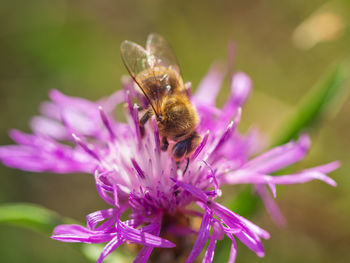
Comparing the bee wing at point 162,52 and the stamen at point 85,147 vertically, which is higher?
the bee wing at point 162,52

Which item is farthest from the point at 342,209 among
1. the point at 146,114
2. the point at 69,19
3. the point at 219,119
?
the point at 69,19

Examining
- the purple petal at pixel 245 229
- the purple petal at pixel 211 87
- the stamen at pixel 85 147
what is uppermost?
the stamen at pixel 85 147

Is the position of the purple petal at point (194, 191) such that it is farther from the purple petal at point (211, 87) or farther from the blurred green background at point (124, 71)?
the blurred green background at point (124, 71)

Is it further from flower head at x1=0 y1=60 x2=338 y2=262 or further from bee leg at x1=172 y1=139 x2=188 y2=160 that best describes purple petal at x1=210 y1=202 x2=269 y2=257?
bee leg at x1=172 y1=139 x2=188 y2=160

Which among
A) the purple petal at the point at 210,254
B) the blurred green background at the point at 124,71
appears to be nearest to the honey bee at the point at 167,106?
the purple petal at the point at 210,254

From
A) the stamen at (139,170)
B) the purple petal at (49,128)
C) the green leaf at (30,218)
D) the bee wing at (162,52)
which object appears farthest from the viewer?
the purple petal at (49,128)

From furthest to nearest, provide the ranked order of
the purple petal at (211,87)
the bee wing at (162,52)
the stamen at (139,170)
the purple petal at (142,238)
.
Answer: the purple petal at (211,87)
the bee wing at (162,52)
the stamen at (139,170)
the purple petal at (142,238)

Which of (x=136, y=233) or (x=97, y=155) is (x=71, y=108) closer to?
(x=97, y=155)
